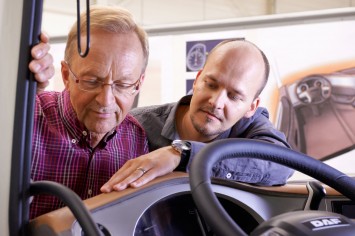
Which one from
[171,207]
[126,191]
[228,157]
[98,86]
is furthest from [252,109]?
[228,157]

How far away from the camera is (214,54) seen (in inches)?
60.9

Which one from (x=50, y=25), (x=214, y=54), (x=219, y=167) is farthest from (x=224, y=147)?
(x=50, y=25)

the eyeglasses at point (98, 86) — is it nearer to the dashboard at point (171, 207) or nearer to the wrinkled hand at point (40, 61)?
the dashboard at point (171, 207)

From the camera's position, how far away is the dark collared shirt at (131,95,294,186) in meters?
1.03

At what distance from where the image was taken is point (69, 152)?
112cm

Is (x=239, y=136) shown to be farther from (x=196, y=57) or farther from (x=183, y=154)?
(x=196, y=57)

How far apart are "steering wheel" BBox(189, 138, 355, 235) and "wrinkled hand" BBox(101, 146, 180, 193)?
246mm

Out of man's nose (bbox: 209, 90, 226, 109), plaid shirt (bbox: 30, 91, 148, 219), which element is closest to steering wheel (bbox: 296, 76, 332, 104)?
man's nose (bbox: 209, 90, 226, 109)

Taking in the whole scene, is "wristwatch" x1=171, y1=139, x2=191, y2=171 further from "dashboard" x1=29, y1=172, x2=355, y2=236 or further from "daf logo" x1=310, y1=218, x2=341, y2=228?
"daf logo" x1=310, y1=218, x2=341, y2=228

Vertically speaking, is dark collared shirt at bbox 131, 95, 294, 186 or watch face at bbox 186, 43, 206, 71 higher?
watch face at bbox 186, 43, 206, 71

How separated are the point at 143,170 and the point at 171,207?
94 millimetres

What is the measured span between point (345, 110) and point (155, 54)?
1034 mm

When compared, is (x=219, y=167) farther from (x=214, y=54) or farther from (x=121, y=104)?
(x=214, y=54)

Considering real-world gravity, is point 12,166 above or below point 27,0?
below
